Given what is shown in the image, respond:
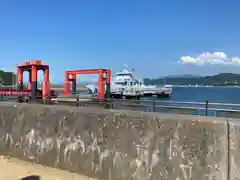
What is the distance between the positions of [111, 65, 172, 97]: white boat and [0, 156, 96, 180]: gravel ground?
84.0 meters

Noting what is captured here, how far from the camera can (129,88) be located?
93312 millimetres

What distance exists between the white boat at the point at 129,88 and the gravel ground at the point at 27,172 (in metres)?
→ 84.0

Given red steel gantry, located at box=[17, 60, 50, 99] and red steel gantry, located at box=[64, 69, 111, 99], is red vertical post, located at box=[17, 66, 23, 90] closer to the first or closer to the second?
red steel gantry, located at box=[17, 60, 50, 99]

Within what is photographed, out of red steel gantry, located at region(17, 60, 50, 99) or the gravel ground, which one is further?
red steel gantry, located at region(17, 60, 50, 99)

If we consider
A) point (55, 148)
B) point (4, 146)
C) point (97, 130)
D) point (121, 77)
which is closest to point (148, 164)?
point (97, 130)

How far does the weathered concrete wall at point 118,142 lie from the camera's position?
5.46 meters

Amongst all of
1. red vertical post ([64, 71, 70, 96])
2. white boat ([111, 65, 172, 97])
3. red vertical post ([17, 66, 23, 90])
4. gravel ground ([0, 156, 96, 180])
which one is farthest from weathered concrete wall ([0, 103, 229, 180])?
white boat ([111, 65, 172, 97])

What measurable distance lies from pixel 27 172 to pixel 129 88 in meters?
86.2

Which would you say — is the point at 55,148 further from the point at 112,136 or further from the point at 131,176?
the point at 131,176


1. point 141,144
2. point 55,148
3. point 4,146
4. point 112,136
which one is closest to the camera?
point 141,144

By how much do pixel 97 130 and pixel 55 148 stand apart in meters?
1.50

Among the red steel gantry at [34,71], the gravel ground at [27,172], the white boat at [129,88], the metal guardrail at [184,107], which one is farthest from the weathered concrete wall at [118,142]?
the white boat at [129,88]

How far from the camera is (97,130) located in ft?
22.7

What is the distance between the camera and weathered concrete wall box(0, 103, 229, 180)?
546cm
